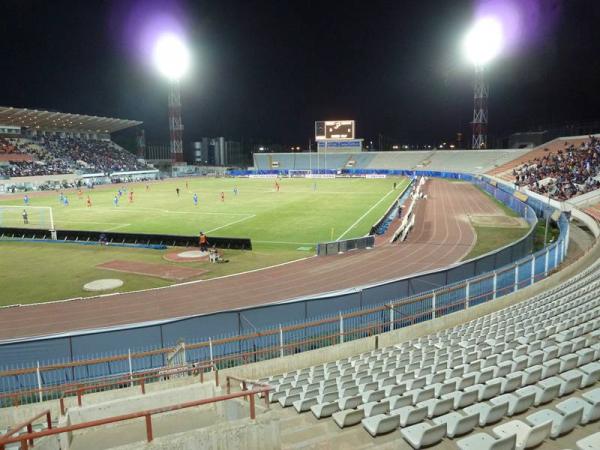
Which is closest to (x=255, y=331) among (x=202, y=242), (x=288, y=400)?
(x=288, y=400)

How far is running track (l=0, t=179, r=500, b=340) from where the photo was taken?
1708 centimetres

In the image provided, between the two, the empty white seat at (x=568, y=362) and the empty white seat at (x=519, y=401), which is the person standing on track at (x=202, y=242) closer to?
the empty white seat at (x=568, y=362)

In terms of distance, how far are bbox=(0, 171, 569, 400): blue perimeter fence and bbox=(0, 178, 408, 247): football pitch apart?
572 inches

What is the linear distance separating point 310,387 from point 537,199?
39.2 m

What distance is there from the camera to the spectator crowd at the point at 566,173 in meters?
40.3

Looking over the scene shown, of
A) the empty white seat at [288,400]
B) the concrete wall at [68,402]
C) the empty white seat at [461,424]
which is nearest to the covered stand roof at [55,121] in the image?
the concrete wall at [68,402]

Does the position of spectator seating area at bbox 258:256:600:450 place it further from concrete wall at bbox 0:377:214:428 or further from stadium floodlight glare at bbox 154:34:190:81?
stadium floodlight glare at bbox 154:34:190:81

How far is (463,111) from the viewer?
130625 millimetres

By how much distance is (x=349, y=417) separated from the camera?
648 centimetres

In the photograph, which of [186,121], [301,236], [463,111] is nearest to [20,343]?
[301,236]

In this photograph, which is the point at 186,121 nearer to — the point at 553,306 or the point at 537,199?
the point at 537,199

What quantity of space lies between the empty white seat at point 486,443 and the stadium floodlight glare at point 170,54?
8563 centimetres

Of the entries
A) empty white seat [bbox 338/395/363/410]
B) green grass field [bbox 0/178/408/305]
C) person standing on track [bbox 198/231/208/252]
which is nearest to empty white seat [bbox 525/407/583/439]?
empty white seat [bbox 338/395/363/410]

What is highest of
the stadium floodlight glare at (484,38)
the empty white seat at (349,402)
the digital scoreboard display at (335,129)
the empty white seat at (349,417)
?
the stadium floodlight glare at (484,38)
